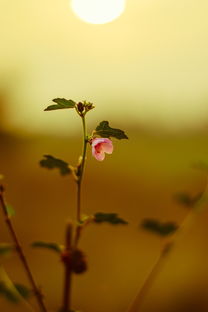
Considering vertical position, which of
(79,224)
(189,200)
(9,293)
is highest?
(189,200)

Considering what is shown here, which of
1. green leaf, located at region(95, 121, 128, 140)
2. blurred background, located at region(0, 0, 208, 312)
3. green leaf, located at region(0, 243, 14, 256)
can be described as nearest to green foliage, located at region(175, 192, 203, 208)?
green leaf, located at region(95, 121, 128, 140)

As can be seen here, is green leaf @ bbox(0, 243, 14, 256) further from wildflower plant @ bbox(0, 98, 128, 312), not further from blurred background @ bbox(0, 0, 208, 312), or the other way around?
blurred background @ bbox(0, 0, 208, 312)

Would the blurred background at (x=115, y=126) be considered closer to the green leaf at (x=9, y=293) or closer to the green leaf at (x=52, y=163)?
the green leaf at (x=52, y=163)

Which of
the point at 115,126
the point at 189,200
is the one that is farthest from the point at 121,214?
the point at 189,200

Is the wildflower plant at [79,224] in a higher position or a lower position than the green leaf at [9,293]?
higher

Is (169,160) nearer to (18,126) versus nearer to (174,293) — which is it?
(174,293)

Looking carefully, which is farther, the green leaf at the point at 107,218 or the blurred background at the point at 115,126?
the blurred background at the point at 115,126

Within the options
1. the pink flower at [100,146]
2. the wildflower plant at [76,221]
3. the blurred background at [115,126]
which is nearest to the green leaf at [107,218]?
the wildflower plant at [76,221]

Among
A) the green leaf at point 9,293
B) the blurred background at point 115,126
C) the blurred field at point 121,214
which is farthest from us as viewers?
the blurred field at point 121,214

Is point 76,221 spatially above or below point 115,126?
below

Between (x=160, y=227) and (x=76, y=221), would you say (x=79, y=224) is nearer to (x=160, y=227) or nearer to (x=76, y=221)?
(x=76, y=221)

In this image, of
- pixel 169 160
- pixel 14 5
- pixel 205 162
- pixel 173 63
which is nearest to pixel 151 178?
pixel 169 160
